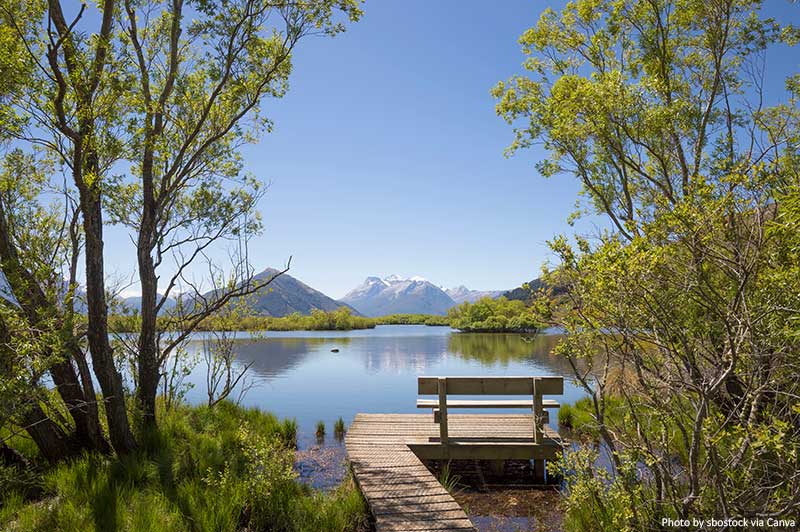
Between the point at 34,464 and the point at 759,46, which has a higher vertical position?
the point at 759,46

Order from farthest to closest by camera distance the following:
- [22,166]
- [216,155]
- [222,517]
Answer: [216,155]
[22,166]
[222,517]

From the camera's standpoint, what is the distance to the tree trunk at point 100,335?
6.98m

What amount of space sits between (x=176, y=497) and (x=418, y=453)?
4653 millimetres

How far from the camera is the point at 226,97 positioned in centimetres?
863

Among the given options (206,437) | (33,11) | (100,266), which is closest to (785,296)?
(100,266)

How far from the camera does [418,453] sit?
936 cm

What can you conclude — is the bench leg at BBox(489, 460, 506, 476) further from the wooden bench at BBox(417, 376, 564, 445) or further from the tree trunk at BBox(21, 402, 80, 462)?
the tree trunk at BBox(21, 402, 80, 462)

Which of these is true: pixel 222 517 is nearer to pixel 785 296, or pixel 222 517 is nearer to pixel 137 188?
pixel 785 296

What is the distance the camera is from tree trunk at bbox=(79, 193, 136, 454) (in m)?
6.98

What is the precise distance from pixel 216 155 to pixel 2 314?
240 inches

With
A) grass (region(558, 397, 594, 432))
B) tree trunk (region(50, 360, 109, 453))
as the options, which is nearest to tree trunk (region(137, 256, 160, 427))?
tree trunk (region(50, 360, 109, 453))

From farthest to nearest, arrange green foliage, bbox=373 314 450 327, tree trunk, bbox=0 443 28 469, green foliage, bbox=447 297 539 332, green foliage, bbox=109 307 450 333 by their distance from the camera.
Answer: green foliage, bbox=373 314 450 327
green foliage, bbox=447 297 539 332
green foliage, bbox=109 307 450 333
tree trunk, bbox=0 443 28 469

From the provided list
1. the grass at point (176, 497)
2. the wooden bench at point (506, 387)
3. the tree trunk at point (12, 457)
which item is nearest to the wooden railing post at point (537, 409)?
the wooden bench at point (506, 387)

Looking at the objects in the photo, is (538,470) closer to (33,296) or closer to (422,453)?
(422,453)
